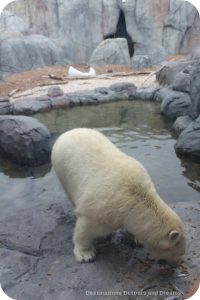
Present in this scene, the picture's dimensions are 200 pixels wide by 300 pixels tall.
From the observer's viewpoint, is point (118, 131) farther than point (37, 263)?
Yes

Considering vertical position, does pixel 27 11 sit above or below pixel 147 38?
above

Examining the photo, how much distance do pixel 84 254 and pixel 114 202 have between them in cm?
85

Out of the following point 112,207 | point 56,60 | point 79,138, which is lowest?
point 56,60

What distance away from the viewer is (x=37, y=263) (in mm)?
4789

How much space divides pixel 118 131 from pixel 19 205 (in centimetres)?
438

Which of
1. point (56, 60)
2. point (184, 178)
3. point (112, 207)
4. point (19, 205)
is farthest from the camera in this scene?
point (56, 60)

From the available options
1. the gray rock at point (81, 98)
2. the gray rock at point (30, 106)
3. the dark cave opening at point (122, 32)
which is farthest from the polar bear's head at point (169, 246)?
the dark cave opening at point (122, 32)

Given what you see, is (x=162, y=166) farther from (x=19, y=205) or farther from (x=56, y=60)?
(x=56, y=60)

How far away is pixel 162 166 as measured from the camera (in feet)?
26.3

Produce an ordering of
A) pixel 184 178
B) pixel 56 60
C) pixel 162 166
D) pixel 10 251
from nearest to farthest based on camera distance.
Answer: pixel 10 251 < pixel 184 178 < pixel 162 166 < pixel 56 60

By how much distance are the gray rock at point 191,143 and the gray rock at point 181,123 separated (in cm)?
126

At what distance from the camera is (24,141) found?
816cm

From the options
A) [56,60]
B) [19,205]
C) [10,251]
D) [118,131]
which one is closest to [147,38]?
[56,60]

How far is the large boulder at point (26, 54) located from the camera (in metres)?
18.7
